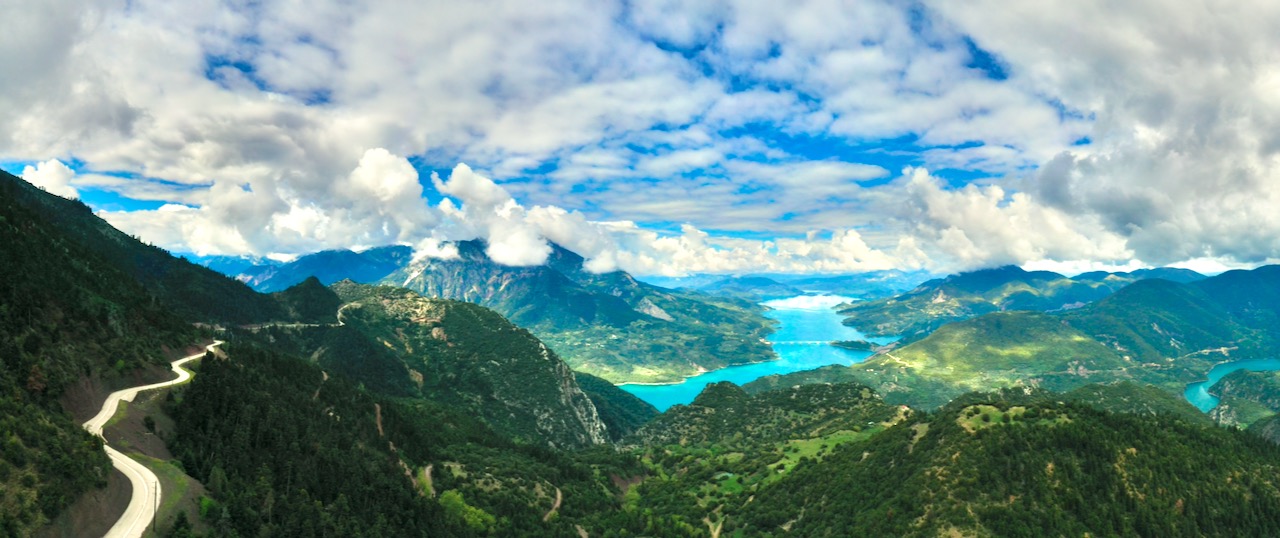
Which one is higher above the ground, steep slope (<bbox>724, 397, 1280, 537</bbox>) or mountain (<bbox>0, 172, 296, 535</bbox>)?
mountain (<bbox>0, 172, 296, 535</bbox>)

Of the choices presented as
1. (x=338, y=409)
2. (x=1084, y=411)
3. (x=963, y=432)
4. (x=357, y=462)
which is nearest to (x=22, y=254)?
(x=338, y=409)

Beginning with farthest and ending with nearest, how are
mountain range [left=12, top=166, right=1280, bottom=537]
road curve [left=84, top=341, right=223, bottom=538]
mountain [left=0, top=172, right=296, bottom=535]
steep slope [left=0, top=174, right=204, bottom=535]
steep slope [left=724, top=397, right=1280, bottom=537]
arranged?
1. steep slope [left=724, top=397, right=1280, bottom=537]
2. mountain range [left=12, top=166, right=1280, bottom=537]
3. road curve [left=84, top=341, right=223, bottom=538]
4. mountain [left=0, top=172, right=296, bottom=535]
5. steep slope [left=0, top=174, right=204, bottom=535]

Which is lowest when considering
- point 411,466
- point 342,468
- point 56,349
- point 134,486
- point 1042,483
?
point 1042,483

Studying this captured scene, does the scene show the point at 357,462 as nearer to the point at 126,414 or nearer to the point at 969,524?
the point at 126,414

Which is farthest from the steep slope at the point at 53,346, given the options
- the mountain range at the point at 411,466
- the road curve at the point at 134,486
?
the road curve at the point at 134,486

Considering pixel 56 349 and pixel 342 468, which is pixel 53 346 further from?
pixel 342 468

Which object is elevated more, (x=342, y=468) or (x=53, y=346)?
(x=53, y=346)

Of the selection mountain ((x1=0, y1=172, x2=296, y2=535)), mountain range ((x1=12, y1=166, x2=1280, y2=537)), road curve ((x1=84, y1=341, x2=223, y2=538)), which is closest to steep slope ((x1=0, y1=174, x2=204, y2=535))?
mountain ((x1=0, y1=172, x2=296, y2=535))

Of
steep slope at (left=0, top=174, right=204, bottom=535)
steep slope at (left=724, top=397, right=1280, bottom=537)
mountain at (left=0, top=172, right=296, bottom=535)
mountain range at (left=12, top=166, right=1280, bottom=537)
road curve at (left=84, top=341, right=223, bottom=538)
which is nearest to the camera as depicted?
steep slope at (left=0, top=174, right=204, bottom=535)

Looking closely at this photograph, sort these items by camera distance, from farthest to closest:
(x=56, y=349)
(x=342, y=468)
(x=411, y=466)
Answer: (x=411, y=466), (x=342, y=468), (x=56, y=349)

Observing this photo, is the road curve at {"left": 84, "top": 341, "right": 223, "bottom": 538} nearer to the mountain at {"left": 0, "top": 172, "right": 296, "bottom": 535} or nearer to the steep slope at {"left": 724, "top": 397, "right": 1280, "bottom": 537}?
the mountain at {"left": 0, "top": 172, "right": 296, "bottom": 535}

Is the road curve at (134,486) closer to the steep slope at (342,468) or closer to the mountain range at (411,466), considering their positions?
the mountain range at (411,466)

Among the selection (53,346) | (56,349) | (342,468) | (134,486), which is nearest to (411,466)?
(342,468)
